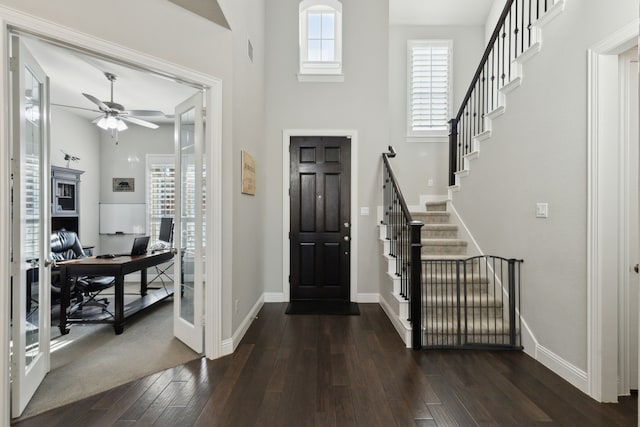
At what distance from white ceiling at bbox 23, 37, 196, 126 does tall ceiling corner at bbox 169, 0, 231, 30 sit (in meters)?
0.75

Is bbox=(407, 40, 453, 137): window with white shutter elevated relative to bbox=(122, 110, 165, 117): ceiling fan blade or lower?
elevated

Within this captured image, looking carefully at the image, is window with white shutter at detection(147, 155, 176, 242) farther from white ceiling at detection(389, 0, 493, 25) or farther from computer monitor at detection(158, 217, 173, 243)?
white ceiling at detection(389, 0, 493, 25)

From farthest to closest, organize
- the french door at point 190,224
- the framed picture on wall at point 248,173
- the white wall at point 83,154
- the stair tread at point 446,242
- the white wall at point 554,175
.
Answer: the white wall at point 83,154, the stair tread at point 446,242, the framed picture on wall at point 248,173, the french door at point 190,224, the white wall at point 554,175

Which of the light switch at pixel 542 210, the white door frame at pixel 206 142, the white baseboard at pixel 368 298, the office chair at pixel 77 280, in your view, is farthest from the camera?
the white baseboard at pixel 368 298

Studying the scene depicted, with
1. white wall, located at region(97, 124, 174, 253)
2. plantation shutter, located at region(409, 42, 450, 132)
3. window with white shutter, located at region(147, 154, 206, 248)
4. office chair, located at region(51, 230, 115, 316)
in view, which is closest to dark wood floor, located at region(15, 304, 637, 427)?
office chair, located at region(51, 230, 115, 316)

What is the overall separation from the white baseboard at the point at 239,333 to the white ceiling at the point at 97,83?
259 cm

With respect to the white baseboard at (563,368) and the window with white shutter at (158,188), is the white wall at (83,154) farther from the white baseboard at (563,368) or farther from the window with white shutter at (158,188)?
→ the white baseboard at (563,368)

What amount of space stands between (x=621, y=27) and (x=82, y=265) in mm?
5054

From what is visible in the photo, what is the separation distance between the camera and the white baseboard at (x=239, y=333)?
8.59ft

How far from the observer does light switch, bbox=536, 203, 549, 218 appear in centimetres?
241

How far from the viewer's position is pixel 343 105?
422cm

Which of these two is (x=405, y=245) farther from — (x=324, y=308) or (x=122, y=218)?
(x=122, y=218)

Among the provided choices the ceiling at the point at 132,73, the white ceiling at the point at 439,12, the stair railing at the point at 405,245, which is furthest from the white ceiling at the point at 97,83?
the white ceiling at the point at 439,12

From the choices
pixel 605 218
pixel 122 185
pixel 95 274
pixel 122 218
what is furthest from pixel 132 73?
pixel 605 218
